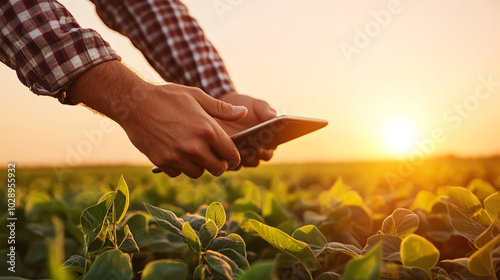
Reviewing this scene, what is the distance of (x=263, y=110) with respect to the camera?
2443mm

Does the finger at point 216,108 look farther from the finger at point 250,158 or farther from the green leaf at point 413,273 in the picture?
the green leaf at point 413,273

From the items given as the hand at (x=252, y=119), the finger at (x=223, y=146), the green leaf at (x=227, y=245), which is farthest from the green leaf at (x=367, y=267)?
the hand at (x=252, y=119)

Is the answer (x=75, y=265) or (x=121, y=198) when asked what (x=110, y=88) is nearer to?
(x=121, y=198)

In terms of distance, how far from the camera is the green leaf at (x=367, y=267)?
1.78 ft

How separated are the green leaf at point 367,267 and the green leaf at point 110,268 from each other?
0.38 meters

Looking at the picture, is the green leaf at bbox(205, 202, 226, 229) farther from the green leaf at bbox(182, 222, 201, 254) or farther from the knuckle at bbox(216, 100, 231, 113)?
the knuckle at bbox(216, 100, 231, 113)

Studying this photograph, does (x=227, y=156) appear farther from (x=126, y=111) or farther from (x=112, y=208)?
(x=112, y=208)

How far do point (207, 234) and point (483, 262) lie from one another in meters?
0.56

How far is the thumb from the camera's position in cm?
150

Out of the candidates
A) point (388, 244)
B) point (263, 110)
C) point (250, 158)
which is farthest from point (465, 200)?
point (263, 110)

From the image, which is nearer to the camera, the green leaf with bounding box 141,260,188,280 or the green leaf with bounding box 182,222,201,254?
the green leaf with bounding box 141,260,188,280

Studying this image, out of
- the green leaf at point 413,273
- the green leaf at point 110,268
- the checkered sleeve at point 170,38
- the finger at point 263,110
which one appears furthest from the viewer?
the checkered sleeve at point 170,38

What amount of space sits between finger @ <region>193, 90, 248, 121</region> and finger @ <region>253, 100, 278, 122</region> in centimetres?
87

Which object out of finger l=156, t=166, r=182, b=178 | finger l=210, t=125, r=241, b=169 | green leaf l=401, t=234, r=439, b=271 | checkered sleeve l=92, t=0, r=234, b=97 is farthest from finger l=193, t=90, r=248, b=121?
checkered sleeve l=92, t=0, r=234, b=97
